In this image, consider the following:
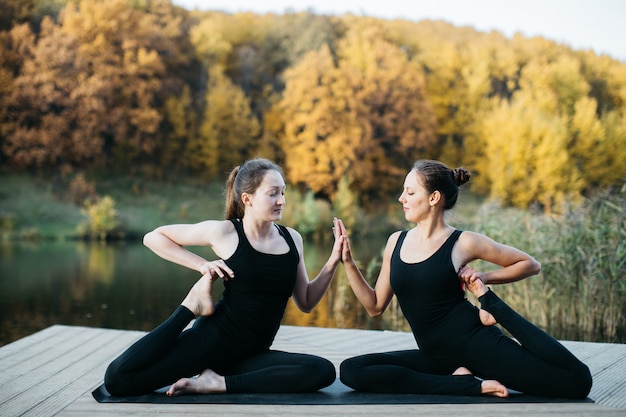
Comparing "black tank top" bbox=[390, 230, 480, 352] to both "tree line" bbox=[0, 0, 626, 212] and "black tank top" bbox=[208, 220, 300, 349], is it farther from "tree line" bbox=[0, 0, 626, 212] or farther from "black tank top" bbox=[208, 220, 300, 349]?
"tree line" bbox=[0, 0, 626, 212]

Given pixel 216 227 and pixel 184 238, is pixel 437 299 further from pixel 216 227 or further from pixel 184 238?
pixel 184 238

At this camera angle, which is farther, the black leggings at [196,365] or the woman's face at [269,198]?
the woman's face at [269,198]

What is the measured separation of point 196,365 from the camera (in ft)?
8.59

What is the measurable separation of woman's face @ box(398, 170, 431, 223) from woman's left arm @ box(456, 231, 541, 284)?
18 cm

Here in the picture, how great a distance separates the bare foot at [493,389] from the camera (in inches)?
101

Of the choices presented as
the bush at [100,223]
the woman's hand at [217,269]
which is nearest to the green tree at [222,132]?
the bush at [100,223]

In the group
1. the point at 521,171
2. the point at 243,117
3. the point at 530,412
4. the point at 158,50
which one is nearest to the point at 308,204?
the point at 243,117

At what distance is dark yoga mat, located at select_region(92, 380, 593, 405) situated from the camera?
251cm

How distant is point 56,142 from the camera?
1880cm

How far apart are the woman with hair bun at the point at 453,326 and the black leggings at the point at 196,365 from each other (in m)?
0.18

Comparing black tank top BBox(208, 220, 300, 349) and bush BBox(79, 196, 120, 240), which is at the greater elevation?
black tank top BBox(208, 220, 300, 349)

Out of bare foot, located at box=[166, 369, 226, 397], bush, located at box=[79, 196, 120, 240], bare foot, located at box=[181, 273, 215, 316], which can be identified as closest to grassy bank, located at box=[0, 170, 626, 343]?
bare foot, located at box=[181, 273, 215, 316]

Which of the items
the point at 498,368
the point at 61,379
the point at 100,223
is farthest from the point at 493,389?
the point at 100,223

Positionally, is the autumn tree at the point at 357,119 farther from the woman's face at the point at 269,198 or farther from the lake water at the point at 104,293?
the woman's face at the point at 269,198
